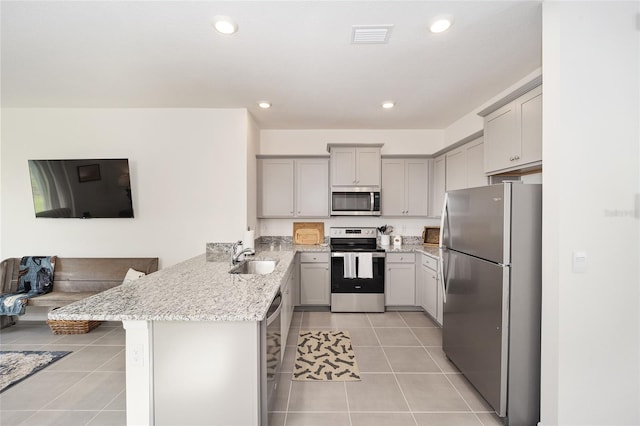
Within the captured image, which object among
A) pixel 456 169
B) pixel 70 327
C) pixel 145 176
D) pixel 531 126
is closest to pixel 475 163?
pixel 456 169

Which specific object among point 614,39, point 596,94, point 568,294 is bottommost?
point 568,294

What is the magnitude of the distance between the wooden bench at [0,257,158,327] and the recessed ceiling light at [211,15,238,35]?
109 inches

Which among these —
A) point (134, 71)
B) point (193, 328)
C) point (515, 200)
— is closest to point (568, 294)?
point (515, 200)

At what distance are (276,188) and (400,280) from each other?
7.43 ft

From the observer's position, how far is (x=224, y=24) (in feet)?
5.83

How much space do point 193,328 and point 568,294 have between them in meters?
2.12

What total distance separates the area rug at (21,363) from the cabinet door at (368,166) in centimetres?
398

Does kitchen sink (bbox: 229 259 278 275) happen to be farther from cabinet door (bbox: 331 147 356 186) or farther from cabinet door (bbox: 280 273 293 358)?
cabinet door (bbox: 331 147 356 186)

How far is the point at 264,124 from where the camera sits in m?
3.92

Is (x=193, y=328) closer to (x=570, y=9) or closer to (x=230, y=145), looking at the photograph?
(x=230, y=145)

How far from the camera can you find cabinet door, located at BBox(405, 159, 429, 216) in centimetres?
399

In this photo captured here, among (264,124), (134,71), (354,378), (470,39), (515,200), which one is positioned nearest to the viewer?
(515,200)

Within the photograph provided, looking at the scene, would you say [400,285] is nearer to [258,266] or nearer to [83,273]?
Result: [258,266]

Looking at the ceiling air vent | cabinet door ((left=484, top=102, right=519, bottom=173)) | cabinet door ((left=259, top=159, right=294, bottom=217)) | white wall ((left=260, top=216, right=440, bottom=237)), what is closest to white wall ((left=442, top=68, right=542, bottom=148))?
cabinet door ((left=484, top=102, right=519, bottom=173))
